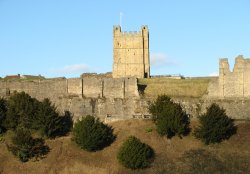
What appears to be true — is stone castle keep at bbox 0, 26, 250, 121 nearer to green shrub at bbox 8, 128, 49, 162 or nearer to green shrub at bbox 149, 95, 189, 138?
green shrub at bbox 149, 95, 189, 138

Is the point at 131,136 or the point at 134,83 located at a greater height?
the point at 134,83

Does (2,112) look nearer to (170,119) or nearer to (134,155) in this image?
(134,155)

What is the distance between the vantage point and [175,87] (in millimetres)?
62594

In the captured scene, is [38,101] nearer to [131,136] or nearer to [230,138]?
[131,136]

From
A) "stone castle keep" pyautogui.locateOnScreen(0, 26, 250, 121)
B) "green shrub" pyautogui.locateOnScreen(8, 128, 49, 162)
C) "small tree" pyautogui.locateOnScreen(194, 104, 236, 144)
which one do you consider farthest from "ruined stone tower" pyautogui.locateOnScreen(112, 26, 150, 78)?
"green shrub" pyautogui.locateOnScreen(8, 128, 49, 162)

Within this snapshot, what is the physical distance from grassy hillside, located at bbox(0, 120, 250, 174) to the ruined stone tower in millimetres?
14514

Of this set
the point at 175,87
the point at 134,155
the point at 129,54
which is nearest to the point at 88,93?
the point at 175,87

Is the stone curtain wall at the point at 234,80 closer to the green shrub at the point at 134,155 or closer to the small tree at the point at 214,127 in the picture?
the small tree at the point at 214,127

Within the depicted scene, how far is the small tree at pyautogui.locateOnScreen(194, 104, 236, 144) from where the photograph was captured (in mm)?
53188

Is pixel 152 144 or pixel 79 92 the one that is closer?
pixel 152 144

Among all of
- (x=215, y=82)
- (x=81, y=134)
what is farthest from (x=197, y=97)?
(x=81, y=134)

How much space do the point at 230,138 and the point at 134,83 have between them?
1059cm

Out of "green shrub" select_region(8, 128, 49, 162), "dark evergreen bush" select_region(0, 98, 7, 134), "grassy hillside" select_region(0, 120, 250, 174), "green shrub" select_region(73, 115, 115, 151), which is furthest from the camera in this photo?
"dark evergreen bush" select_region(0, 98, 7, 134)

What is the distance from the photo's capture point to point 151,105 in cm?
5806
